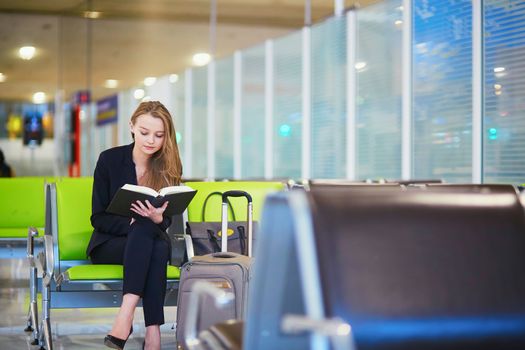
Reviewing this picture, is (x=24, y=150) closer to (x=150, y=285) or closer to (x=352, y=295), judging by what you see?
(x=150, y=285)

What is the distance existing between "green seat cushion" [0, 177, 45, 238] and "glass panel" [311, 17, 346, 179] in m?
3.67

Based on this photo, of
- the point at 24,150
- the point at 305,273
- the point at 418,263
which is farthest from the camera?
the point at 24,150

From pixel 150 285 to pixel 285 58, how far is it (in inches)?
291

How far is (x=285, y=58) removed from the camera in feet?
36.7

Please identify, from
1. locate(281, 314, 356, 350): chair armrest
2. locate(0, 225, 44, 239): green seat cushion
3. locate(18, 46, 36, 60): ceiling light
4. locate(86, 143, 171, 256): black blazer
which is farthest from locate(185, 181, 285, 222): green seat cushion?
locate(18, 46, 36, 60): ceiling light

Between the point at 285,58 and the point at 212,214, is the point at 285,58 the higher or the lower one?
the higher one

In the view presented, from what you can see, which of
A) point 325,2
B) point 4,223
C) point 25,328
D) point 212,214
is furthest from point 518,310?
point 325,2

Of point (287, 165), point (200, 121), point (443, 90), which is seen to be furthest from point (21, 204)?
point (200, 121)

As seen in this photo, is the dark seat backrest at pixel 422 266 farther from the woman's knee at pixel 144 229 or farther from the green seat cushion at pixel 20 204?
the green seat cushion at pixel 20 204

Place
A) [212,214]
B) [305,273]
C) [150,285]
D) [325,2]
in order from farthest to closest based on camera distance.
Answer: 1. [325,2]
2. [212,214]
3. [150,285]
4. [305,273]

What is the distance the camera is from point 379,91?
28.5 ft

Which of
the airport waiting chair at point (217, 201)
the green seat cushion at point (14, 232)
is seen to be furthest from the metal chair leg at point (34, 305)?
the airport waiting chair at point (217, 201)

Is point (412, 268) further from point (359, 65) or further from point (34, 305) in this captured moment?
point (359, 65)

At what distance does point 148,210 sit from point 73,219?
812 millimetres
